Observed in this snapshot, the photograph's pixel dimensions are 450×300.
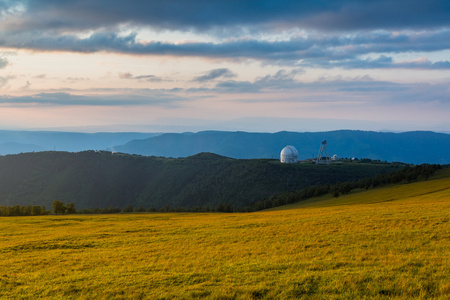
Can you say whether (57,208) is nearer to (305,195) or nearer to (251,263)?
(305,195)

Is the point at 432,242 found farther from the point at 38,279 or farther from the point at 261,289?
the point at 38,279

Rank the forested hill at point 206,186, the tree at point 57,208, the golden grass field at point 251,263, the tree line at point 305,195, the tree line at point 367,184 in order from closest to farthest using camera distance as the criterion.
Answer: the golden grass field at point 251,263, the tree line at point 305,195, the tree at point 57,208, the tree line at point 367,184, the forested hill at point 206,186

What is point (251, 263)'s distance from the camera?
55.6 ft

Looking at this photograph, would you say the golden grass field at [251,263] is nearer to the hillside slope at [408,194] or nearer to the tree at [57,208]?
the hillside slope at [408,194]

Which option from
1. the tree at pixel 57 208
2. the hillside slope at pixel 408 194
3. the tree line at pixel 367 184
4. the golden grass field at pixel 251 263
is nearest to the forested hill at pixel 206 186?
the tree line at pixel 367 184

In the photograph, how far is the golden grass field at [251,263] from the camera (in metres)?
12.7

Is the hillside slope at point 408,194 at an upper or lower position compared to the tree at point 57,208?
upper

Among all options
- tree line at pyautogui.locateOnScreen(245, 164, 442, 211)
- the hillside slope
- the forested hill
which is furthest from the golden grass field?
the forested hill

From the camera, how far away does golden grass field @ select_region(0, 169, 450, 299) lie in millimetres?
12680

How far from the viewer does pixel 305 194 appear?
357 feet

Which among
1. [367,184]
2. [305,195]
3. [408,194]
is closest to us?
[408,194]

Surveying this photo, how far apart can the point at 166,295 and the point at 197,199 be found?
159 metres

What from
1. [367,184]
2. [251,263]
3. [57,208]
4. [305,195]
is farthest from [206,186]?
[251,263]

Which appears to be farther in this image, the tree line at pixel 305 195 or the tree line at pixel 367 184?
the tree line at pixel 367 184
